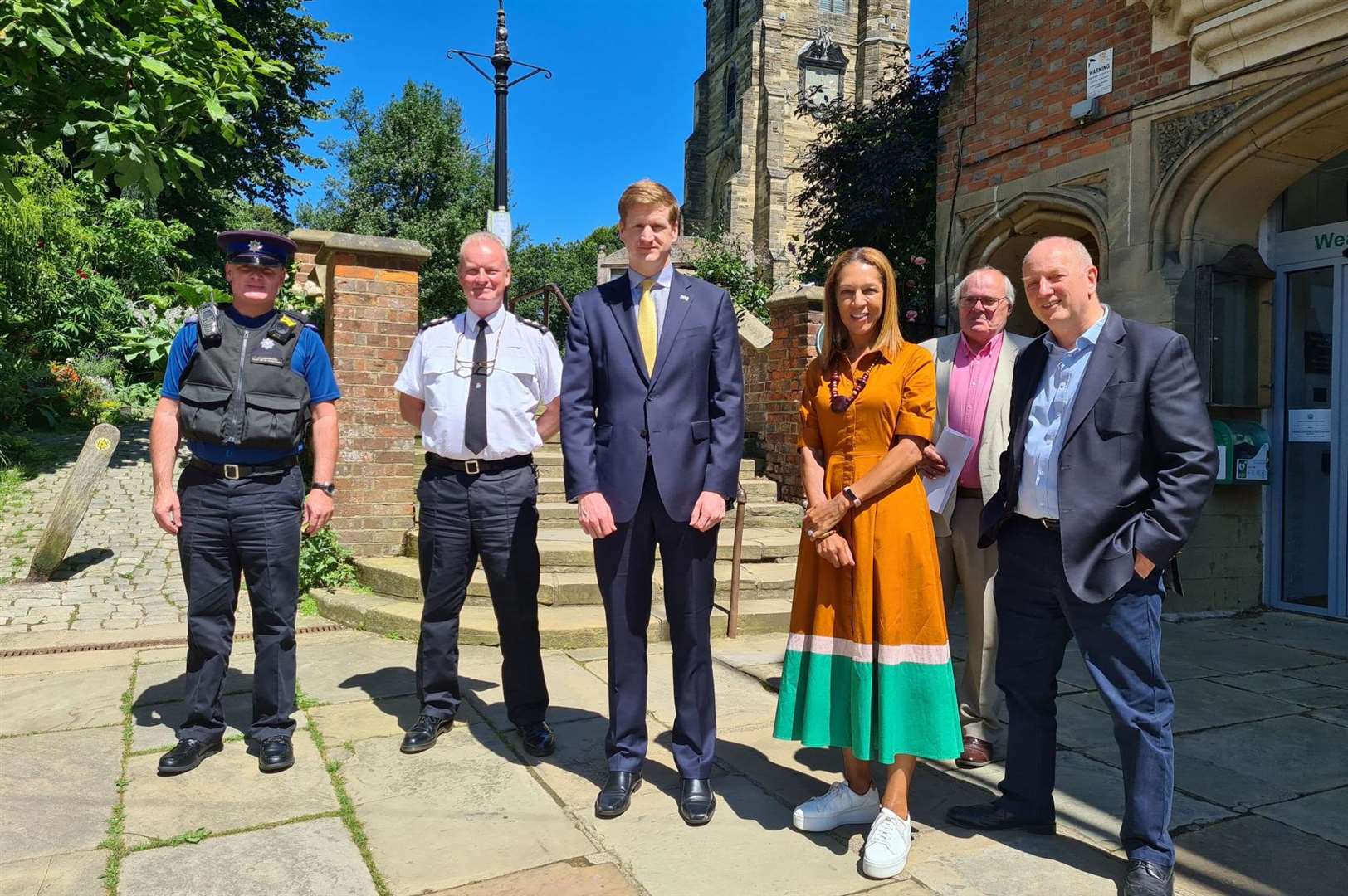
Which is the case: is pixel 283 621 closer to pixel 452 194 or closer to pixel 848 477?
pixel 848 477

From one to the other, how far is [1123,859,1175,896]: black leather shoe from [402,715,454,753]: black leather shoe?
8.36 ft

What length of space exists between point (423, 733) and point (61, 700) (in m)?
1.95

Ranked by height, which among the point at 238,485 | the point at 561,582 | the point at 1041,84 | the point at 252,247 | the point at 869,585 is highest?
the point at 1041,84

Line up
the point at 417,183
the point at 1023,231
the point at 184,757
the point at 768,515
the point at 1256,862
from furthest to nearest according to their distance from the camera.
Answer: the point at 417,183 < the point at 1023,231 < the point at 768,515 < the point at 184,757 < the point at 1256,862

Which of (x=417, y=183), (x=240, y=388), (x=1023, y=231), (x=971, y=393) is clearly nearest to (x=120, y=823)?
(x=240, y=388)

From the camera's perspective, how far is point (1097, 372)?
2684 millimetres

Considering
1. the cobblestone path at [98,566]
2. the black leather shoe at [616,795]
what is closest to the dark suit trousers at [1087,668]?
the black leather shoe at [616,795]

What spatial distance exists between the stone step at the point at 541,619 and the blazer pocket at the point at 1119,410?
9.21 ft

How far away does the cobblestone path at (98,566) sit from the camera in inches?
232

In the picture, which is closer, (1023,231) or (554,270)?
(1023,231)

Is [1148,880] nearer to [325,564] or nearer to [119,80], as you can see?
[325,564]

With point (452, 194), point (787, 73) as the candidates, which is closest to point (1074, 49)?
point (452, 194)

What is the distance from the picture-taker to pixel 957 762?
→ 3637 mm

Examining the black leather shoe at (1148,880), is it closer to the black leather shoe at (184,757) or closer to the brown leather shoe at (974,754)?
the brown leather shoe at (974,754)
